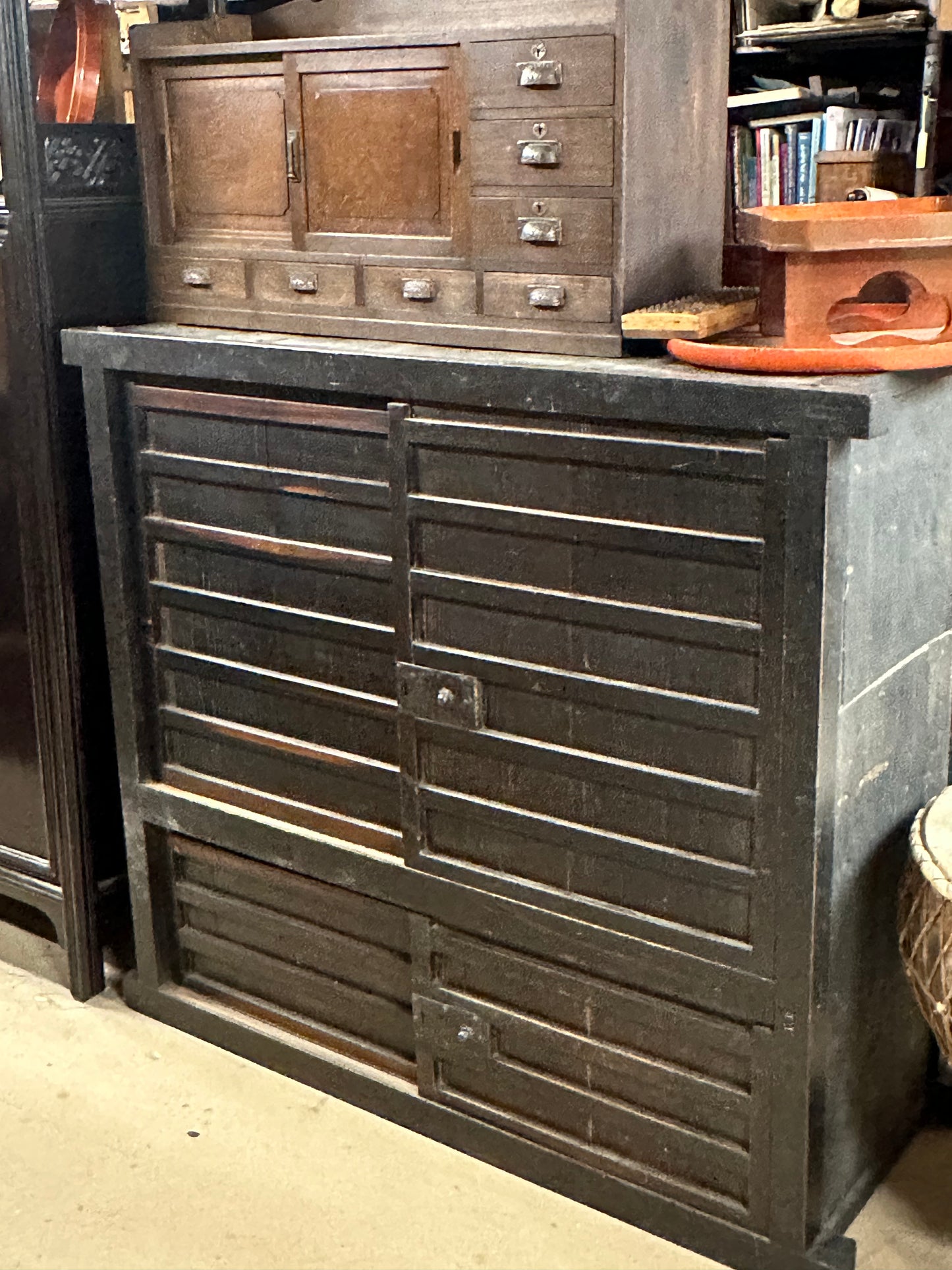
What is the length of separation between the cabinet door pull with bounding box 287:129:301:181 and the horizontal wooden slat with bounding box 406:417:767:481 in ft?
1.56

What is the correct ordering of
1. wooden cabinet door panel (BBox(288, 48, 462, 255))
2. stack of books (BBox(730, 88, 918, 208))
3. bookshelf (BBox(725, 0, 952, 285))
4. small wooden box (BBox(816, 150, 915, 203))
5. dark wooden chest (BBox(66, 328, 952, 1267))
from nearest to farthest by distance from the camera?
dark wooden chest (BBox(66, 328, 952, 1267)) → wooden cabinet door panel (BBox(288, 48, 462, 255)) → small wooden box (BBox(816, 150, 915, 203)) → bookshelf (BBox(725, 0, 952, 285)) → stack of books (BBox(730, 88, 918, 208))

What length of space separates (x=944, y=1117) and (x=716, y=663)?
38.9 inches

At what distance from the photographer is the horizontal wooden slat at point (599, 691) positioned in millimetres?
1794

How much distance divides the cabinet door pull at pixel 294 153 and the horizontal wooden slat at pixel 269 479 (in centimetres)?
44

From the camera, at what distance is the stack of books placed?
4.08 m

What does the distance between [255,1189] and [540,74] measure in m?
1.66

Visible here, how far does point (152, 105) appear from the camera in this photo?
2.29 meters

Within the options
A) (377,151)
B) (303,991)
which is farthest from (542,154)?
(303,991)

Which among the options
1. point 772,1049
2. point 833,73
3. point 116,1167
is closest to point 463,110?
point 772,1049

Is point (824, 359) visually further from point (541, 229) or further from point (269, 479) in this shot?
point (269, 479)

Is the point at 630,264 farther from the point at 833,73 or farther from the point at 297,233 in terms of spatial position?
the point at 833,73

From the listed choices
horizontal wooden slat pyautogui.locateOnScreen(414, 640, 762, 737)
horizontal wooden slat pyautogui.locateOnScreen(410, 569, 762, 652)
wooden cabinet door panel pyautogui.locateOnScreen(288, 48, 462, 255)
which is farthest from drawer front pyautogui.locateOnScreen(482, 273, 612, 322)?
horizontal wooden slat pyautogui.locateOnScreen(414, 640, 762, 737)

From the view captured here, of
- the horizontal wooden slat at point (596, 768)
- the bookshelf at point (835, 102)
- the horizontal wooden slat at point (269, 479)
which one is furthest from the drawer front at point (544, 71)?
the bookshelf at point (835, 102)

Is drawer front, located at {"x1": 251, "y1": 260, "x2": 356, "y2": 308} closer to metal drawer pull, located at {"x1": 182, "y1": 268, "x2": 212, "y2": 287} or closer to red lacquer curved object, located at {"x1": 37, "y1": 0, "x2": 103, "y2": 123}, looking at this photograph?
metal drawer pull, located at {"x1": 182, "y1": 268, "x2": 212, "y2": 287}
